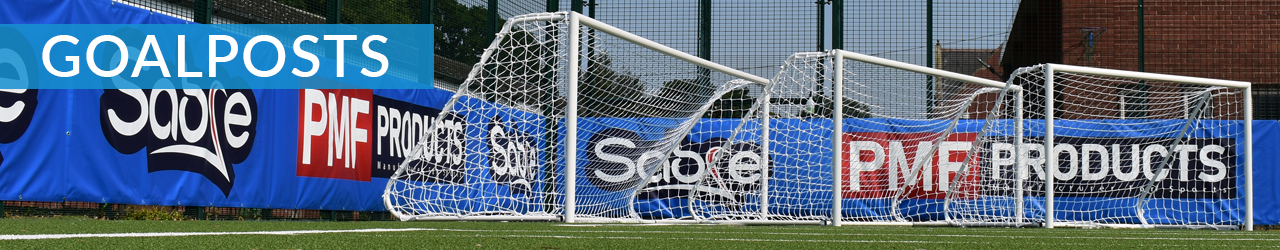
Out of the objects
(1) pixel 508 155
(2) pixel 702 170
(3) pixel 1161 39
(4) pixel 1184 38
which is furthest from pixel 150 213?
(4) pixel 1184 38

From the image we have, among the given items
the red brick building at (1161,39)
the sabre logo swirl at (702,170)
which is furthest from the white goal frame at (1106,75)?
the sabre logo swirl at (702,170)

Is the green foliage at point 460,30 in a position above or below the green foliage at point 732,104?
above

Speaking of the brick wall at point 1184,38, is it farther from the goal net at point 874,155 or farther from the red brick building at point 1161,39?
the goal net at point 874,155

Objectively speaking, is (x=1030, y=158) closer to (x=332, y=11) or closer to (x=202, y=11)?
(x=332, y=11)

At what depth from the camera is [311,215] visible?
916 cm

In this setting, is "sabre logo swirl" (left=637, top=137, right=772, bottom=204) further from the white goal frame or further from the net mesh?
the white goal frame

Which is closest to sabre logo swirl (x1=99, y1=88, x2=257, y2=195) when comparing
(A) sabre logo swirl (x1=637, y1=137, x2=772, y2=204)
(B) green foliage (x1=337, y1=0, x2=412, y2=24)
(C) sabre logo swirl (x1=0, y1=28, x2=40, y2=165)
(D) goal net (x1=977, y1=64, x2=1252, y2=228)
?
(C) sabre logo swirl (x1=0, y1=28, x2=40, y2=165)

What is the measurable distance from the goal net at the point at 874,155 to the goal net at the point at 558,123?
0.69 meters

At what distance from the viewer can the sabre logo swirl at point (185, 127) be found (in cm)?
A: 742

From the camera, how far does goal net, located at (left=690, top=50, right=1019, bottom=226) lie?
1060cm

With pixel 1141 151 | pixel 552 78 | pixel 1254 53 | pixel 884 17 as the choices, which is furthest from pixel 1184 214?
pixel 552 78

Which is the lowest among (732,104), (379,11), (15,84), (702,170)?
(702,170)

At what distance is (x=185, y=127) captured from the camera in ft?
25.6

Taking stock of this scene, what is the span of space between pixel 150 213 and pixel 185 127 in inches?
23.6
